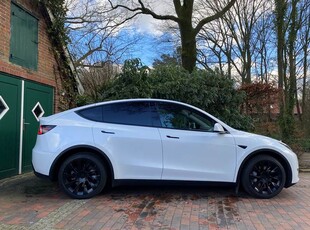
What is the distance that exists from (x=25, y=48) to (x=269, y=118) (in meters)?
8.50

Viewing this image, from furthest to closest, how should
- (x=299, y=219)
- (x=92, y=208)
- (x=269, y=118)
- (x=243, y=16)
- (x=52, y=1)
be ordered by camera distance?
(x=243, y=16), (x=269, y=118), (x=52, y=1), (x=92, y=208), (x=299, y=219)

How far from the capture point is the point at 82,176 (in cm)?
629

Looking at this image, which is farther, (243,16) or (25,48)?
(243,16)

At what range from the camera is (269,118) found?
43.6 feet

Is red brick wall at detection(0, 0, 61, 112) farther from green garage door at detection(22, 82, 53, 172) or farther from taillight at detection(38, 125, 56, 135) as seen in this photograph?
taillight at detection(38, 125, 56, 135)

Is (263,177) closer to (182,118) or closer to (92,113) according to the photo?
(182,118)

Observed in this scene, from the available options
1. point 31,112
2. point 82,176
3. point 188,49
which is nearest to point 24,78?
point 31,112

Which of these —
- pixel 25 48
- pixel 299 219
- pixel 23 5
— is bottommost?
pixel 299 219

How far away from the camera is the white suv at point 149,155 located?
6262 mm

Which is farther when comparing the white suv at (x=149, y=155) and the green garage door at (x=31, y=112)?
the green garage door at (x=31, y=112)

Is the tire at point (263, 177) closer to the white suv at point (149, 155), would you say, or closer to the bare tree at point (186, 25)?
the white suv at point (149, 155)

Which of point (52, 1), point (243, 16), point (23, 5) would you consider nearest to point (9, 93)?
point (23, 5)

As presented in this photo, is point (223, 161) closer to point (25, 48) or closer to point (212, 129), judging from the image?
point (212, 129)

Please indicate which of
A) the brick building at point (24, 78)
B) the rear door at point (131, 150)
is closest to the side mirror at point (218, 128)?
the rear door at point (131, 150)
